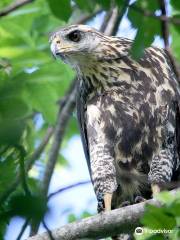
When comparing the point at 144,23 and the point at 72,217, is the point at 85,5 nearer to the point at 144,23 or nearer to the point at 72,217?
the point at 144,23

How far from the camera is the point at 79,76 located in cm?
559

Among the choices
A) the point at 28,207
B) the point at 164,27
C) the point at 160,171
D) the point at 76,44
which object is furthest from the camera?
the point at 76,44

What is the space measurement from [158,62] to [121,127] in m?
0.73

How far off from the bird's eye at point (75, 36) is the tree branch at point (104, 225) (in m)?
2.51

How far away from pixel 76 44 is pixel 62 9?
296 cm

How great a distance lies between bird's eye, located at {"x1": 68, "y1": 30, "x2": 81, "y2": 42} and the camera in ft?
18.2

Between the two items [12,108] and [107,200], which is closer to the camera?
[12,108]

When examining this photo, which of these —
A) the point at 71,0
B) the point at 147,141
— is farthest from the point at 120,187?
the point at 71,0

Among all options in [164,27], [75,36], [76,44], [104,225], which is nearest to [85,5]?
[164,27]

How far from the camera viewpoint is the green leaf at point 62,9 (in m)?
2.54

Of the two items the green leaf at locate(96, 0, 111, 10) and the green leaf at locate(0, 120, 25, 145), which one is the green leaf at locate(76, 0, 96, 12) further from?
the green leaf at locate(0, 120, 25, 145)

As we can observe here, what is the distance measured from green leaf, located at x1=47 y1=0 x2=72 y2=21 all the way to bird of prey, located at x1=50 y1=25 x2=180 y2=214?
2.49 metres

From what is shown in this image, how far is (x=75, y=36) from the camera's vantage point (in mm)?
5602

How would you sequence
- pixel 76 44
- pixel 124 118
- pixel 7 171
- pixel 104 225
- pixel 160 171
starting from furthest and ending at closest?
pixel 76 44
pixel 124 118
pixel 160 171
pixel 104 225
pixel 7 171
